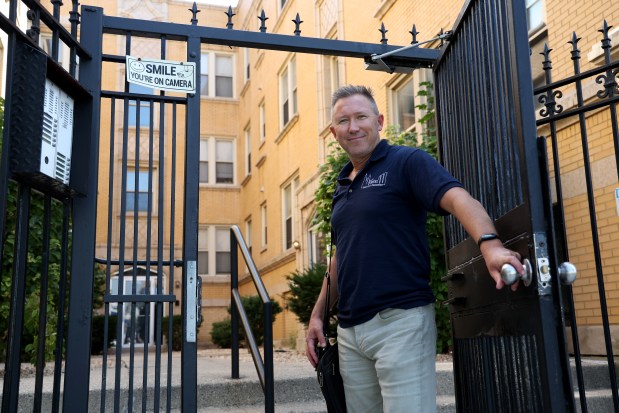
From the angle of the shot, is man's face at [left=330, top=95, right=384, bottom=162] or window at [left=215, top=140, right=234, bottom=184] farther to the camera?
window at [left=215, top=140, right=234, bottom=184]

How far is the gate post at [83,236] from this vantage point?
3.25 meters

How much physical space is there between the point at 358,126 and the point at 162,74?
4.11 feet

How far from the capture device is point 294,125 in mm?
17625

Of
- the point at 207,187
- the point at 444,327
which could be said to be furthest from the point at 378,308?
the point at 207,187

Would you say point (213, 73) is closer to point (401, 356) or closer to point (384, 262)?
point (384, 262)

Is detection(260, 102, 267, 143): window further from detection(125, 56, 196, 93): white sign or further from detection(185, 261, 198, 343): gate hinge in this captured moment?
detection(185, 261, 198, 343): gate hinge

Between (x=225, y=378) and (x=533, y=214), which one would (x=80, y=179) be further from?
(x=225, y=378)

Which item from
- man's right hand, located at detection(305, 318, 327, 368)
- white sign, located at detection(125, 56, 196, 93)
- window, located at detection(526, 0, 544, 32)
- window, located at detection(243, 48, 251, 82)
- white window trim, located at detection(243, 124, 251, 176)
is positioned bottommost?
man's right hand, located at detection(305, 318, 327, 368)

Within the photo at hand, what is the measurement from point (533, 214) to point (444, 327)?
581 cm

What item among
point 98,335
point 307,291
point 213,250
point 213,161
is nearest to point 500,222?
point 307,291

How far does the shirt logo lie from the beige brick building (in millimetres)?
1414

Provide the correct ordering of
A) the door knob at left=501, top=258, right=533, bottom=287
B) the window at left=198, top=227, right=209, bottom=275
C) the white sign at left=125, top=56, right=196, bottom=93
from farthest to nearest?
the window at left=198, top=227, right=209, bottom=275, the white sign at left=125, top=56, right=196, bottom=93, the door knob at left=501, top=258, right=533, bottom=287

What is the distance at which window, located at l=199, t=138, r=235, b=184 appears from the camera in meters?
24.4

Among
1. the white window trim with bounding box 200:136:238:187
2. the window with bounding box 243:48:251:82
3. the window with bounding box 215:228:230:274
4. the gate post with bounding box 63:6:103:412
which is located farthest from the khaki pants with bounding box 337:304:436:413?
the white window trim with bounding box 200:136:238:187
